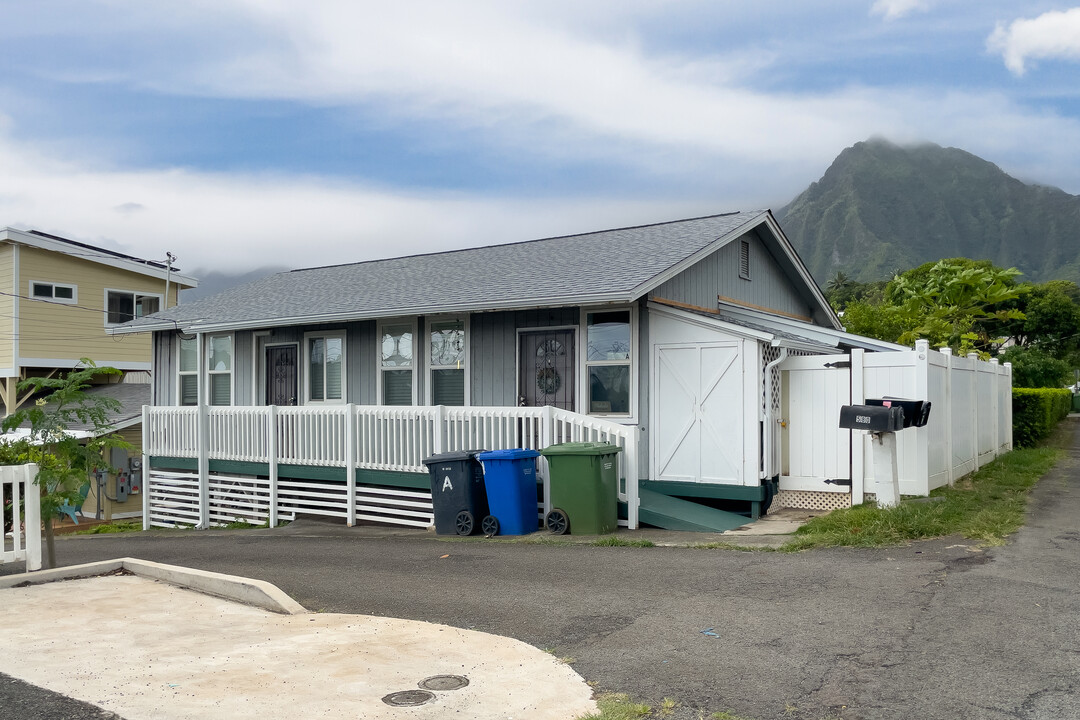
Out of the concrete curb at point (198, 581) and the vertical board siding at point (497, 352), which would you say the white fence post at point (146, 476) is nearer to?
the vertical board siding at point (497, 352)

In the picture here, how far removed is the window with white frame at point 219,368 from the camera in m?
17.5

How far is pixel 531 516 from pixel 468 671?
19.0 feet

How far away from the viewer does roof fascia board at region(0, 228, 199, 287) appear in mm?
23297

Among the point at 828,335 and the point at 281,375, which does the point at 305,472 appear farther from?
the point at 828,335

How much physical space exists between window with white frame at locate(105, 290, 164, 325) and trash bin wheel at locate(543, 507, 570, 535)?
1913 cm

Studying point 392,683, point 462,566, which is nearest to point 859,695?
point 392,683

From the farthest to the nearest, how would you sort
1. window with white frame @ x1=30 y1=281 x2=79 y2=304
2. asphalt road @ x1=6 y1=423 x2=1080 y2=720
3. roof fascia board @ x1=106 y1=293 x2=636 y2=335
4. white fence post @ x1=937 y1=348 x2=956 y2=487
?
window with white frame @ x1=30 y1=281 x2=79 y2=304, white fence post @ x1=937 y1=348 x2=956 y2=487, roof fascia board @ x1=106 y1=293 x2=636 y2=335, asphalt road @ x1=6 y1=423 x2=1080 y2=720

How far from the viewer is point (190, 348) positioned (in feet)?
60.5

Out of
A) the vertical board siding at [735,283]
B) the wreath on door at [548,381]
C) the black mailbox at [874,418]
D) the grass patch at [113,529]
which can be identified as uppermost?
the vertical board siding at [735,283]

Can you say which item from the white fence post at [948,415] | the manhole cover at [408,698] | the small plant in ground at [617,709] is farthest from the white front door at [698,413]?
the manhole cover at [408,698]

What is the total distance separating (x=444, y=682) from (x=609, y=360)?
26.1ft

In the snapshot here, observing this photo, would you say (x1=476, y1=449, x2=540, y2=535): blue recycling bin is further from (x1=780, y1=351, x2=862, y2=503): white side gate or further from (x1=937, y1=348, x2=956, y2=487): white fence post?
(x1=937, y1=348, x2=956, y2=487): white fence post

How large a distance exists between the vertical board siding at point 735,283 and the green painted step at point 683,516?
Result: 117 inches

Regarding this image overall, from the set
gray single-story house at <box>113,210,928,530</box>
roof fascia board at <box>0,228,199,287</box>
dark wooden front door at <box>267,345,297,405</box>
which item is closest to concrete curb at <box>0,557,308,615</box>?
gray single-story house at <box>113,210,928,530</box>
